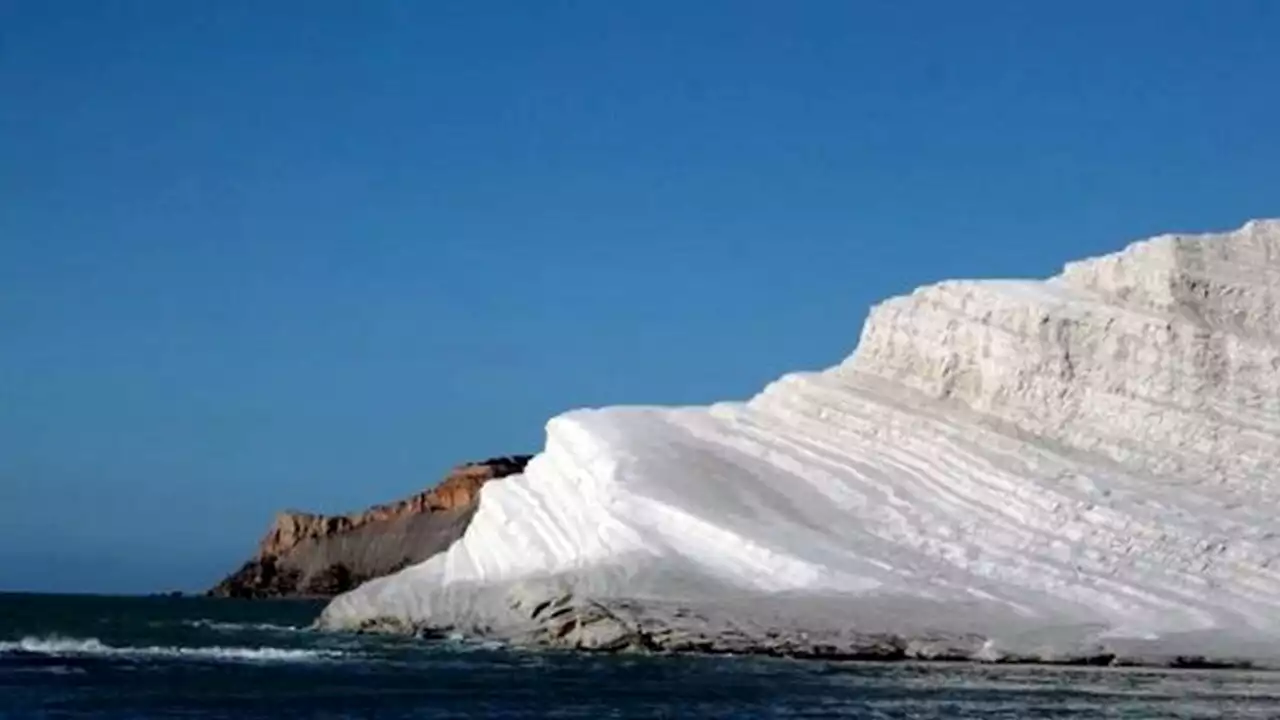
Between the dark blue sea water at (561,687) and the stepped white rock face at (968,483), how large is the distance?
2547 mm

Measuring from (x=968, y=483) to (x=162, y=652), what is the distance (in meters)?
19.9

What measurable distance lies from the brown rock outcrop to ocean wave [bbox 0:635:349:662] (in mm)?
74667

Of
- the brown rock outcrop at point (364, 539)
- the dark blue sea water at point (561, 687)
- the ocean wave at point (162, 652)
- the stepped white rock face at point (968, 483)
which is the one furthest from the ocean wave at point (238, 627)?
the brown rock outcrop at point (364, 539)

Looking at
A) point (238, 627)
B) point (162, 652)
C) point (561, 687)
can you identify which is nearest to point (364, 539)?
point (238, 627)

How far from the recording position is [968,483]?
164ft

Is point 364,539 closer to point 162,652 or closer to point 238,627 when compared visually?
point 238,627

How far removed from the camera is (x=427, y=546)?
135625mm

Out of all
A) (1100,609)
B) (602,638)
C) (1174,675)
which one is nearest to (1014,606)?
(1100,609)

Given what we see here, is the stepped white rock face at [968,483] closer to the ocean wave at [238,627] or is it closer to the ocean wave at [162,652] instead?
the ocean wave at [162,652]

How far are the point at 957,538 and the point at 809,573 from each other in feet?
12.7

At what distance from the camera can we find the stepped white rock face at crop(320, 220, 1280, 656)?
45.8 meters

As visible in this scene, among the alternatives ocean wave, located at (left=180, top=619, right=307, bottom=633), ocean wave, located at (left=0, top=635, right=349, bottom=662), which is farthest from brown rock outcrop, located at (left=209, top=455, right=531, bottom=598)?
ocean wave, located at (left=0, top=635, right=349, bottom=662)

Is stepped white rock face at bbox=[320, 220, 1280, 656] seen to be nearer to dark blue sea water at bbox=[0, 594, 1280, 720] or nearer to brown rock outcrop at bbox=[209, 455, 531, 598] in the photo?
dark blue sea water at bbox=[0, 594, 1280, 720]

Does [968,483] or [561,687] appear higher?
[968,483]
